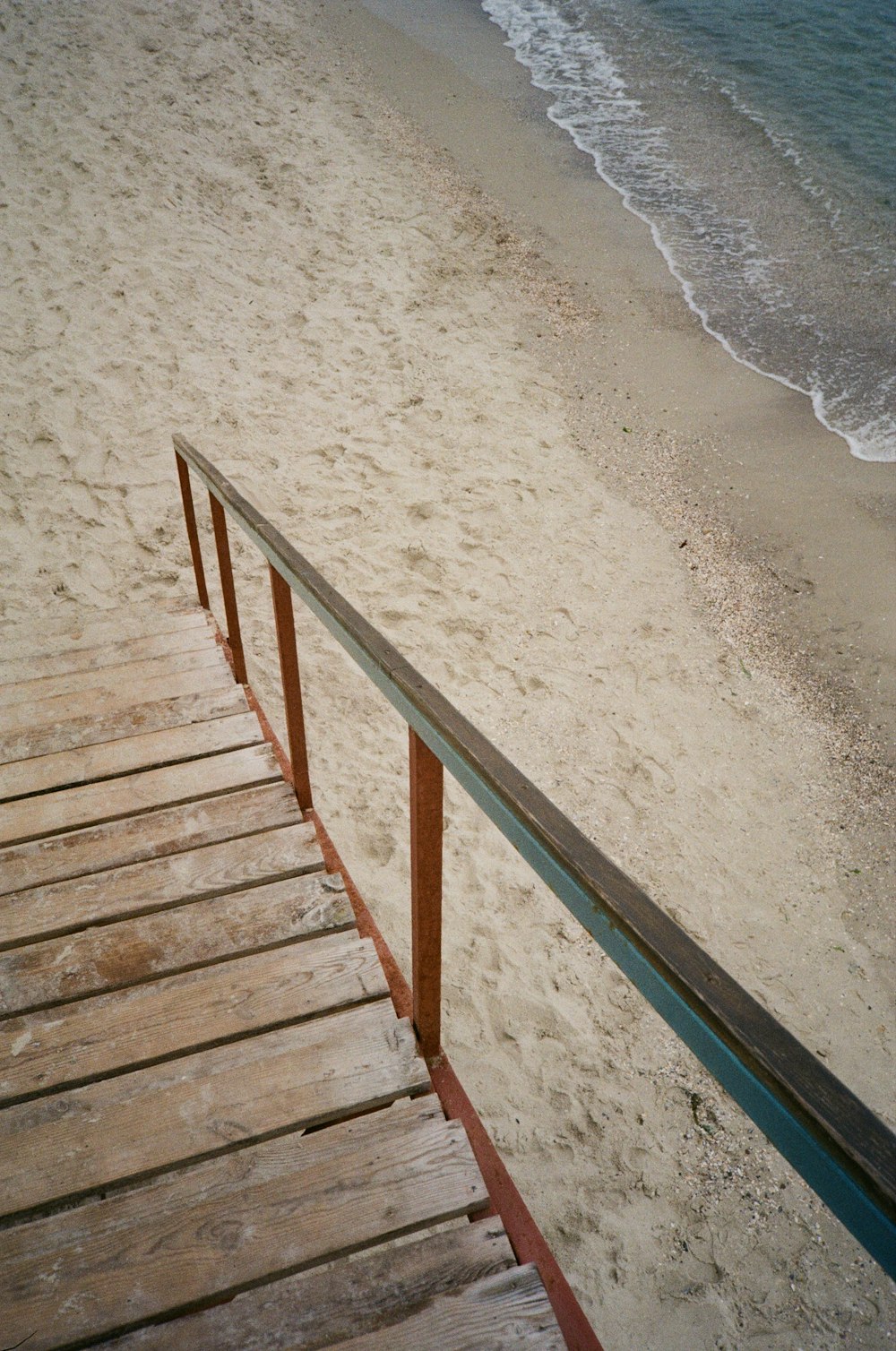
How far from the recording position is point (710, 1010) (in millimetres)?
749

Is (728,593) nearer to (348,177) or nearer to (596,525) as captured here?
(596,525)

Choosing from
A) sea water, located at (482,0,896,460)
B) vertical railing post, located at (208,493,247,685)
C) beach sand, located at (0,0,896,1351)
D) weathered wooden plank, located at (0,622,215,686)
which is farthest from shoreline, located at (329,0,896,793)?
weathered wooden plank, located at (0,622,215,686)

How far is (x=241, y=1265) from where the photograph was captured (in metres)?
1.44

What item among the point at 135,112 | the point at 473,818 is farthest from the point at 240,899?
the point at 135,112

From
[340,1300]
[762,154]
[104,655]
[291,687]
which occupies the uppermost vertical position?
[291,687]

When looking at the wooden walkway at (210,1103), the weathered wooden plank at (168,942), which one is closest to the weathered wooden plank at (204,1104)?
the wooden walkway at (210,1103)

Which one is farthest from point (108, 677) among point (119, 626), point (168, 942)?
point (168, 942)

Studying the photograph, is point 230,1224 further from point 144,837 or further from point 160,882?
point 144,837

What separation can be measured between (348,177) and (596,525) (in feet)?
19.0

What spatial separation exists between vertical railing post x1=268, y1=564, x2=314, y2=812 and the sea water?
20.5 ft

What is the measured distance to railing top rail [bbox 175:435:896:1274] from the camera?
62cm

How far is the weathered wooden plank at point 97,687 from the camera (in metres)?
2.97

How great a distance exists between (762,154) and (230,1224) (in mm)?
14075

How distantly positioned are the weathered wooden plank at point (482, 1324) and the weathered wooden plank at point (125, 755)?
1.75m
